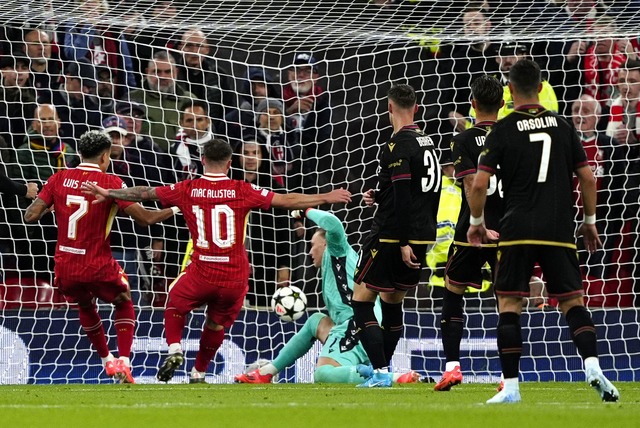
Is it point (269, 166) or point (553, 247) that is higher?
point (269, 166)

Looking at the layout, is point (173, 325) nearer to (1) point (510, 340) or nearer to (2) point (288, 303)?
(2) point (288, 303)

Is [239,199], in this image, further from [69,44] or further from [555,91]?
[555,91]

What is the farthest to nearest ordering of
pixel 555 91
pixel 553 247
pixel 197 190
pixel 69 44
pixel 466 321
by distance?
pixel 555 91 → pixel 69 44 → pixel 466 321 → pixel 197 190 → pixel 553 247

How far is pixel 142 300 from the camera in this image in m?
11.8

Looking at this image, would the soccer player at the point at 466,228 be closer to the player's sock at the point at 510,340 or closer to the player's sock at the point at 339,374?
the player's sock at the point at 510,340

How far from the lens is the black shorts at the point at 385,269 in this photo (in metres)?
8.35

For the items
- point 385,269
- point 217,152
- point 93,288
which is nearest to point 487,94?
point 385,269

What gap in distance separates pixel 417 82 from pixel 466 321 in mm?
2948

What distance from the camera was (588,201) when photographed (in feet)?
21.2

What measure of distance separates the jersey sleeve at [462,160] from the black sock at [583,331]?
1.62m

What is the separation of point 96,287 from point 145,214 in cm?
69

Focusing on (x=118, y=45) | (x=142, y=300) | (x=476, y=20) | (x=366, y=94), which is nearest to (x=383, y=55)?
(x=366, y=94)

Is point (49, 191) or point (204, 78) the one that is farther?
point (204, 78)

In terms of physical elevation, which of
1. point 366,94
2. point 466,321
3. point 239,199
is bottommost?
point 466,321
